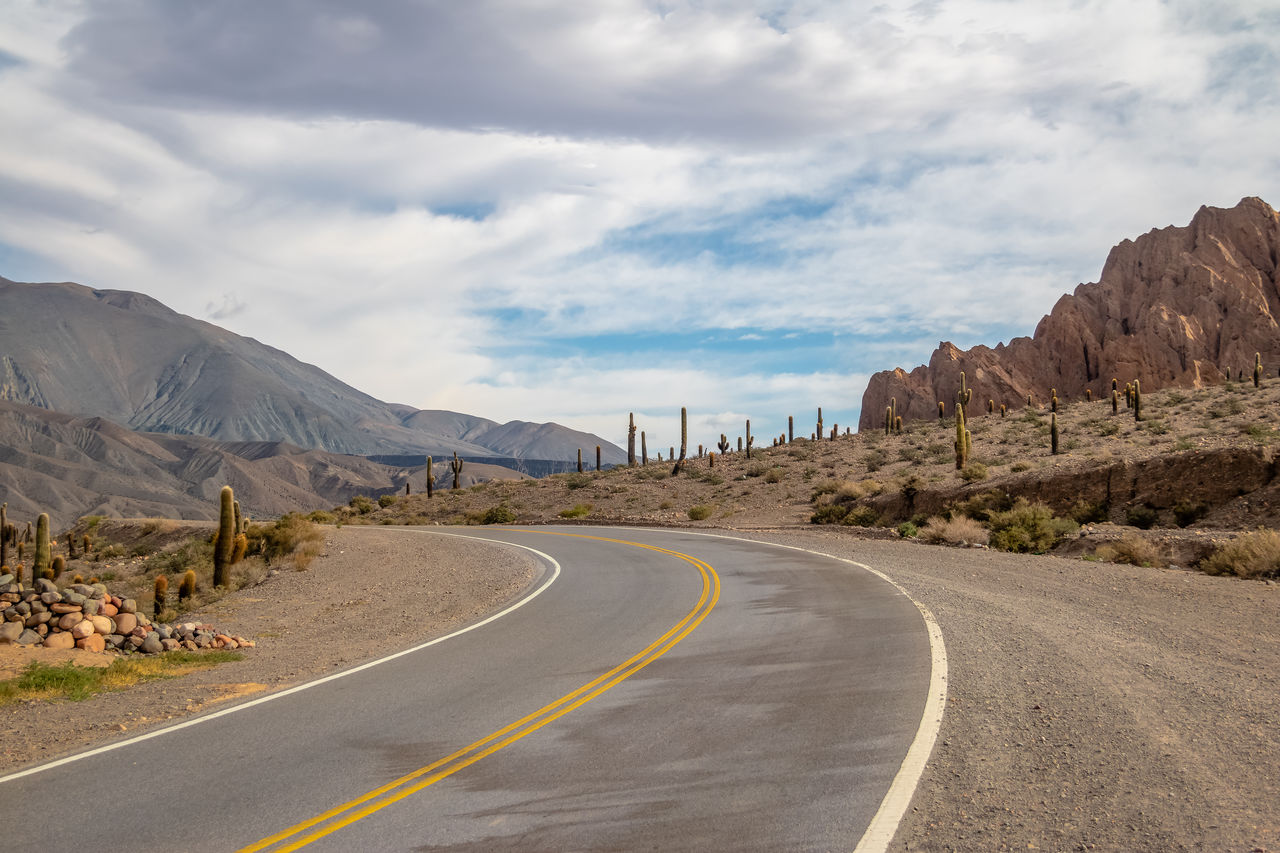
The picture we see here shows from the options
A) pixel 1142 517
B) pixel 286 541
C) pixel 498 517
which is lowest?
pixel 498 517

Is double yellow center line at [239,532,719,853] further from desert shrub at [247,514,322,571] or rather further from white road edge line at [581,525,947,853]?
desert shrub at [247,514,322,571]

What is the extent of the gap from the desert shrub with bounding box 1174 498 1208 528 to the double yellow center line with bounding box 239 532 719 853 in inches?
703

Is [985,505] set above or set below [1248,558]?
above

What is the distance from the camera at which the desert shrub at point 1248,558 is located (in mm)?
15836

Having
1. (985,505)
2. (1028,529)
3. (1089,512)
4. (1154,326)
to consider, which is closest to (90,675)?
(1028,529)

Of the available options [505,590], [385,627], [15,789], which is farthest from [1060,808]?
[505,590]

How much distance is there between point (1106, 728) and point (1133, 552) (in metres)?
14.4

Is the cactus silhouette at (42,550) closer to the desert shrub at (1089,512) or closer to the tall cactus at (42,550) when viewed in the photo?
the tall cactus at (42,550)

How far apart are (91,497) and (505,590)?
154079 mm

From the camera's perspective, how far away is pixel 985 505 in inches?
1094

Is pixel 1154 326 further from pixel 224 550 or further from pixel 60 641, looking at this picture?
pixel 60 641

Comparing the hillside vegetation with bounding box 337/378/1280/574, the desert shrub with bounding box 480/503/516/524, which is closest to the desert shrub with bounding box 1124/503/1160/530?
the hillside vegetation with bounding box 337/378/1280/574

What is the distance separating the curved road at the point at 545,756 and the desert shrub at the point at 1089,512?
15516 millimetres

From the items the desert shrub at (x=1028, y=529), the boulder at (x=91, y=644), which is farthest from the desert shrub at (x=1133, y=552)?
the boulder at (x=91, y=644)
